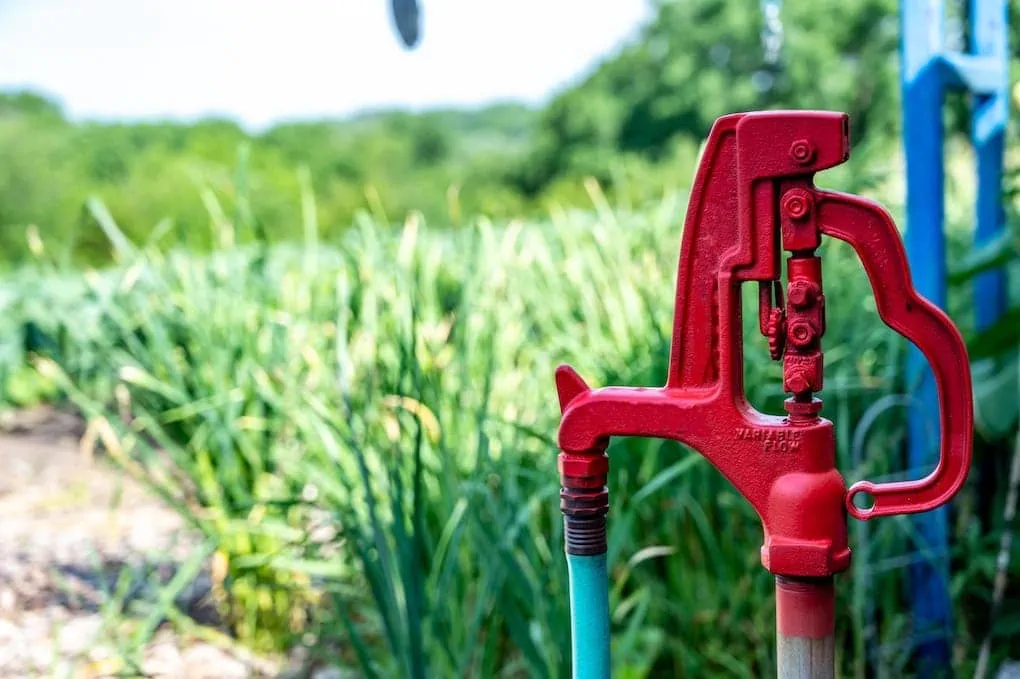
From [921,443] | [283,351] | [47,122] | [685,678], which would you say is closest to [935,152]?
[921,443]

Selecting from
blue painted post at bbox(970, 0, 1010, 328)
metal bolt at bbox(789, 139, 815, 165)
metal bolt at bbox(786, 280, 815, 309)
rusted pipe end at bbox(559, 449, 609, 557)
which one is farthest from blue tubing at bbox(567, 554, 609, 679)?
blue painted post at bbox(970, 0, 1010, 328)

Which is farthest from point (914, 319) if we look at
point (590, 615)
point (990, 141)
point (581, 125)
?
point (581, 125)

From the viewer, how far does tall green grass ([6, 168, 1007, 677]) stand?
1563mm

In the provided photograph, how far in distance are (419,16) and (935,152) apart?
1.08 meters

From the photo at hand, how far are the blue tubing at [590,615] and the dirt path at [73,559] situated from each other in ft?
2.69

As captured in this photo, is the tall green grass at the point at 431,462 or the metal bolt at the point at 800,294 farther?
the tall green grass at the point at 431,462

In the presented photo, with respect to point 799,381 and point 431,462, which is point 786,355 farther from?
point 431,462

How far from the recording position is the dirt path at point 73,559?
189 cm

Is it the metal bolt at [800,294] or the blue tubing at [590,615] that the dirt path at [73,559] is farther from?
the metal bolt at [800,294]

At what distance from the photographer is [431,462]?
206cm

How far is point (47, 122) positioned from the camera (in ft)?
61.4

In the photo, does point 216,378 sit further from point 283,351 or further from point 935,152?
point 935,152

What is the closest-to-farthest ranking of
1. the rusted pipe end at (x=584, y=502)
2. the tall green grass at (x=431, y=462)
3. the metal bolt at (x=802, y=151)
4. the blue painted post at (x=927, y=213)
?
the metal bolt at (x=802, y=151), the rusted pipe end at (x=584, y=502), the tall green grass at (x=431, y=462), the blue painted post at (x=927, y=213)

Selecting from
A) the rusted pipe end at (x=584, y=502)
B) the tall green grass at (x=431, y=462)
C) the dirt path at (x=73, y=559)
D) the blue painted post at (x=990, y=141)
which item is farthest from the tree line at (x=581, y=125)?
the rusted pipe end at (x=584, y=502)
